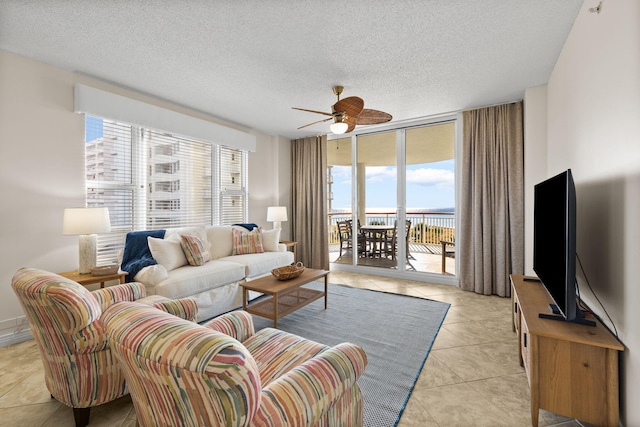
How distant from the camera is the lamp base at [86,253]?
265 cm

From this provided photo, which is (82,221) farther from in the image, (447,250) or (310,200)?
(447,250)

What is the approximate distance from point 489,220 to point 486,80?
5.85ft

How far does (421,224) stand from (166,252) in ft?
13.7

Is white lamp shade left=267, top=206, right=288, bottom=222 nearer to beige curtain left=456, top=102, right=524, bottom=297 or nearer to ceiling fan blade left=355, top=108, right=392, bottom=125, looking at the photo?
ceiling fan blade left=355, top=108, right=392, bottom=125

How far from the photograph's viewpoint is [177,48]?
8.03ft

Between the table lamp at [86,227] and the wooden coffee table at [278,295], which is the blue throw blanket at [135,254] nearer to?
the table lamp at [86,227]

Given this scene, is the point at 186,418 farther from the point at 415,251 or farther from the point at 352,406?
the point at 415,251

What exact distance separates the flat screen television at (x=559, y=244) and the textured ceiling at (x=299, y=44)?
1271 mm

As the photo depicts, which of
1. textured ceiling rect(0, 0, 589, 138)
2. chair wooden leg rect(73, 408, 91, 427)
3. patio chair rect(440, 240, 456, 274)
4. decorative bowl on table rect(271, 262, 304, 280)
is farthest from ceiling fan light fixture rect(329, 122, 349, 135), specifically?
chair wooden leg rect(73, 408, 91, 427)

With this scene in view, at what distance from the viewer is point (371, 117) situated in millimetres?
3219

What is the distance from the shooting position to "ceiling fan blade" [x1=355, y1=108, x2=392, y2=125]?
3.09 meters

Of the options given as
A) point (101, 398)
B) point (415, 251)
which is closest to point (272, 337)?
point (101, 398)

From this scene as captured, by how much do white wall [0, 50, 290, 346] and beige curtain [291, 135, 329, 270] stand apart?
10.5 feet

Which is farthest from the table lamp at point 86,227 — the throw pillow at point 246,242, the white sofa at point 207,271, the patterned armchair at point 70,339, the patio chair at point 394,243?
the patio chair at point 394,243
